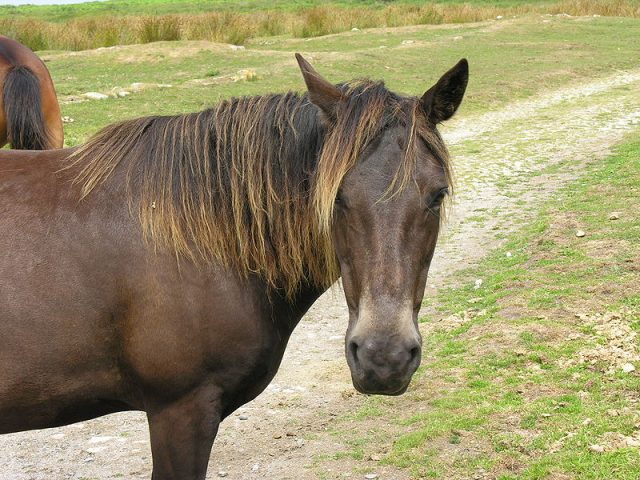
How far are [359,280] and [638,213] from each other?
227 inches

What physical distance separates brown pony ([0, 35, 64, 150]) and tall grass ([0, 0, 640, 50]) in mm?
14693

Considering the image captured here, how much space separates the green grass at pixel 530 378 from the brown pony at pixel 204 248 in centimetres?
155

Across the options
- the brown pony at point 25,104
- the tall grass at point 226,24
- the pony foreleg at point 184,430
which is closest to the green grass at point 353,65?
the tall grass at point 226,24

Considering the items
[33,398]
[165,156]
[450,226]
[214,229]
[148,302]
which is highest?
[165,156]

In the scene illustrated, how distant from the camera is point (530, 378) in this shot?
469 centimetres

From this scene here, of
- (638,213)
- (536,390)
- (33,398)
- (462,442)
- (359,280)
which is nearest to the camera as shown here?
(359,280)

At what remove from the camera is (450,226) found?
836cm

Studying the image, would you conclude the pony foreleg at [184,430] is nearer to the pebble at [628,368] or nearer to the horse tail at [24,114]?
the pebble at [628,368]

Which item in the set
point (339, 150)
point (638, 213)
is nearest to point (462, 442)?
point (339, 150)

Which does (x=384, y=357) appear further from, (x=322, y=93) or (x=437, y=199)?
(x=322, y=93)

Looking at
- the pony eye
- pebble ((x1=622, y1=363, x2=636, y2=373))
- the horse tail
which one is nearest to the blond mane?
the pony eye

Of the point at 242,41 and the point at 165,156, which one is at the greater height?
the point at 165,156

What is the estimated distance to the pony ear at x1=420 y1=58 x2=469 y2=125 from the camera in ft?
8.92

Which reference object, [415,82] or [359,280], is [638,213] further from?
[415,82]
